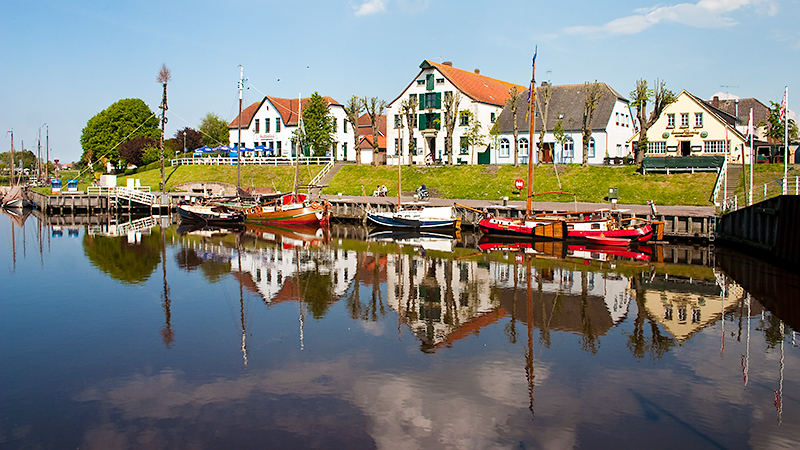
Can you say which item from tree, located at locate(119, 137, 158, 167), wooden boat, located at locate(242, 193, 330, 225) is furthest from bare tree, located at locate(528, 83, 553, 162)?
tree, located at locate(119, 137, 158, 167)

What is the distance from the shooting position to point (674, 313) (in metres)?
21.5

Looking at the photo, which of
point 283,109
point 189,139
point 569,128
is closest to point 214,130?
point 189,139

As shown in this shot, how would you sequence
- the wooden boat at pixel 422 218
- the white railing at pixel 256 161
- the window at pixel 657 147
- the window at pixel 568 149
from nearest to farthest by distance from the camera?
the wooden boat at pixel 422 218 → the window at pixel 657 147 → the window at pixel 568 149 → the white railing at pixel 256 161

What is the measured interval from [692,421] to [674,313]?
376 inches

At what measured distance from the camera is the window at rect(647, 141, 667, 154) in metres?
55.6

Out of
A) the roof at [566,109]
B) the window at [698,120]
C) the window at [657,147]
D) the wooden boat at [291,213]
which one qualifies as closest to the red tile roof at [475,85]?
the roof at [566,109]

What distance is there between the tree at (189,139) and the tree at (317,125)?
34423mm

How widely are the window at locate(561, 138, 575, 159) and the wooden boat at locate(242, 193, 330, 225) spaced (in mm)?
25052

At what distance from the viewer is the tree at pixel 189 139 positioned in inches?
3905

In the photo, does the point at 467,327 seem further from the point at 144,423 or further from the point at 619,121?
the point at 619,121

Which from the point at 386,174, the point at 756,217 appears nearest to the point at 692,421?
the point at 756,217

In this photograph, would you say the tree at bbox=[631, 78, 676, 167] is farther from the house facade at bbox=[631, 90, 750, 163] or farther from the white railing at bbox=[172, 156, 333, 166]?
the white railing at bbox=[172, 156, 333, 166]

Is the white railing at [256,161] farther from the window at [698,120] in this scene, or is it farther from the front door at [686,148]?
the window at [698,120]

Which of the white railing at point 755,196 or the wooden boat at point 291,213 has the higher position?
the white railing at point 755,196
